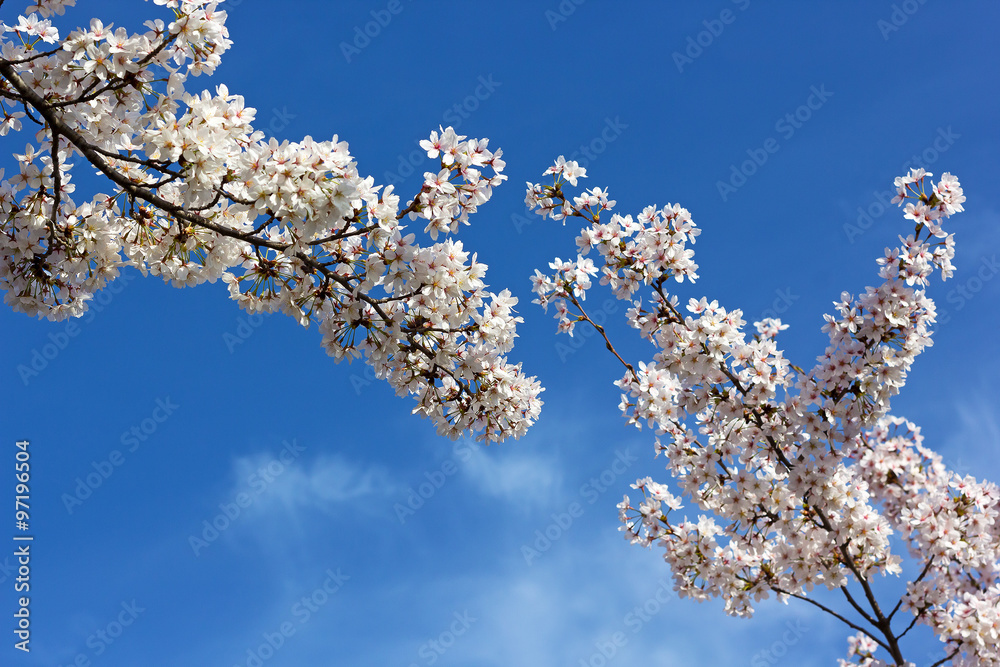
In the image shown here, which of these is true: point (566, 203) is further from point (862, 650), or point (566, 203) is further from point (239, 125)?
A: point (862, 650)

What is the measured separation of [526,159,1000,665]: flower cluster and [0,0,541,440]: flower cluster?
1.51 m

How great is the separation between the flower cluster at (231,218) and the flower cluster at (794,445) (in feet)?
4.96

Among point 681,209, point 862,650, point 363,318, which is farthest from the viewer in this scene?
point 862,650

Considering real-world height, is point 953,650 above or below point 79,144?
below

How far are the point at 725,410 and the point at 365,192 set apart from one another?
3890 millimetres

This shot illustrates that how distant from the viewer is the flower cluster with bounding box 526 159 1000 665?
225 inches

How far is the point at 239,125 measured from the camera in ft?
14.3

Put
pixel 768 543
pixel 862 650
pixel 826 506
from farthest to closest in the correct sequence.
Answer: pixel 862 650, pixel 768 543, pixel 826 506

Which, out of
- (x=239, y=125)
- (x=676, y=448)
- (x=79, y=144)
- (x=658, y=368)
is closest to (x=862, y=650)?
(x=676, y=448)

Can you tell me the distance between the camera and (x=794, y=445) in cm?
611

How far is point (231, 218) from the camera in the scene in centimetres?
539

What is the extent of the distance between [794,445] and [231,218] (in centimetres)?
544

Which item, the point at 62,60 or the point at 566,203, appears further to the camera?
the point at 566,203

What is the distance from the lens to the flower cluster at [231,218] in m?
4.20
